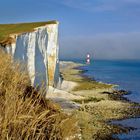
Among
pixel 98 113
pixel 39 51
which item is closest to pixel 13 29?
pixel 39 51

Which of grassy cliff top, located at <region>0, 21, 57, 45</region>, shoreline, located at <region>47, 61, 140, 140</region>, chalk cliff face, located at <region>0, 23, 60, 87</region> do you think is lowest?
shoreline, located at <region>47, 61, 140, 140</region>

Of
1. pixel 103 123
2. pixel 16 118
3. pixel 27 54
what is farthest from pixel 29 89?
pixel 27 54

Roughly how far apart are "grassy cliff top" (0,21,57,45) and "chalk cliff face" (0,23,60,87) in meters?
0.48

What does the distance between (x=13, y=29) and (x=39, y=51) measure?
127 inches

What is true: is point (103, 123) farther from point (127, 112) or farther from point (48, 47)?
point (48, 47)

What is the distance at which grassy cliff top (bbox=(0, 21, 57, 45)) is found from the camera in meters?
32.7

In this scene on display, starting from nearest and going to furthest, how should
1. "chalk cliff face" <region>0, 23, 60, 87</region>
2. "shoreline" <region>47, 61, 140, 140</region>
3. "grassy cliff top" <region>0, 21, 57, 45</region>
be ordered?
1. "shoreline" <region>47, 61, 140, 140</region>
2. "grassy cliff top" <region>0, 21, 57, 45</region>
3. "chalk cliff face" <region>0, 23, 60, 87</region>

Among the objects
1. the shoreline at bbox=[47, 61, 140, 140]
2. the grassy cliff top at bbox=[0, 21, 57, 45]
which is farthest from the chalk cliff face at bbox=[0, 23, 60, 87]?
the shoreline at bbox=[47, 61, 140, 140]

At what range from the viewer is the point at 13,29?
39000mm

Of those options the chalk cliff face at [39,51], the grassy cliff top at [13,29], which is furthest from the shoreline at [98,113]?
the grassy cliff top at [13,29]

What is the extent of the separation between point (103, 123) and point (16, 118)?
2412 cm

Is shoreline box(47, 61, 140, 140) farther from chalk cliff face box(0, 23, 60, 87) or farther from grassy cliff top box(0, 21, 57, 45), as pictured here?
grassy cliff top box(0, 21, 57, 45)

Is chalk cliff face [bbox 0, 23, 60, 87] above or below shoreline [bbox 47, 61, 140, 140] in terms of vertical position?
above

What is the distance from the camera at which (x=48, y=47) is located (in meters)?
46.5
